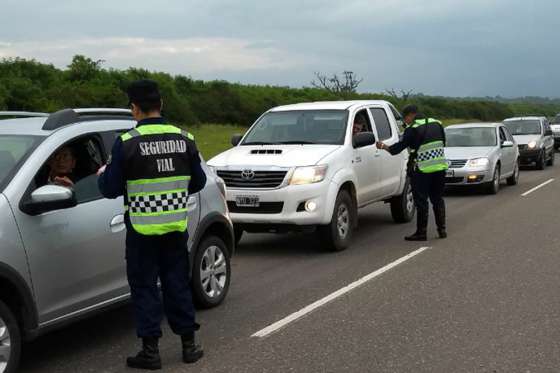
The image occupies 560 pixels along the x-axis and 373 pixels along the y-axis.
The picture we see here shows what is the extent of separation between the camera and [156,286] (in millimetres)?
4902

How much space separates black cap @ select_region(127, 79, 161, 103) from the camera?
4.73m

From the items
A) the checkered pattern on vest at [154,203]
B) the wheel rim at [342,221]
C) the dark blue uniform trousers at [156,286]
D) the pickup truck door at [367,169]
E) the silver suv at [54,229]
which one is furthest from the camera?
the pickup truck door at [367,169]

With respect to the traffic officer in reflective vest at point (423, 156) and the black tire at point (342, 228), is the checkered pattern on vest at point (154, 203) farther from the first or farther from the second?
the traffic officer in reflective vest at point (423, 156)

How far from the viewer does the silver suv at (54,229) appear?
4.45 meters

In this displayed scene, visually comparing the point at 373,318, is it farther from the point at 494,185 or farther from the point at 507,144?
the point at 507,144

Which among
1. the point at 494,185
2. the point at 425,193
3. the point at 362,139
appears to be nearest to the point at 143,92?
the point at 362,139

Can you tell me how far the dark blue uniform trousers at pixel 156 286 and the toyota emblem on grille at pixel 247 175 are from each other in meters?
4.03

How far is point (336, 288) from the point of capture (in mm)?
7176

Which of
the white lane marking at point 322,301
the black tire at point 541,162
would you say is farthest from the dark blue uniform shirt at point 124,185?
the black tire at point 541,162

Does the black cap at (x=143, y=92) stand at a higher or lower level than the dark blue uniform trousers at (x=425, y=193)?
higher

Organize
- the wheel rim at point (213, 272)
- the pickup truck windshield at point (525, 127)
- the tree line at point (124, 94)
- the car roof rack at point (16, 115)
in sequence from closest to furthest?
the car roof rack at point (16, 115) → the wheel rim at point (213, 272) → the pickup truck windshield at point (525, 127) → the tree line at point (124, 94)

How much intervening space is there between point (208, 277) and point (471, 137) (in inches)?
476

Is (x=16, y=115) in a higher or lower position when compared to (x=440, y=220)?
higher

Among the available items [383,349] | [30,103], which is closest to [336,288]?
[383,349]
